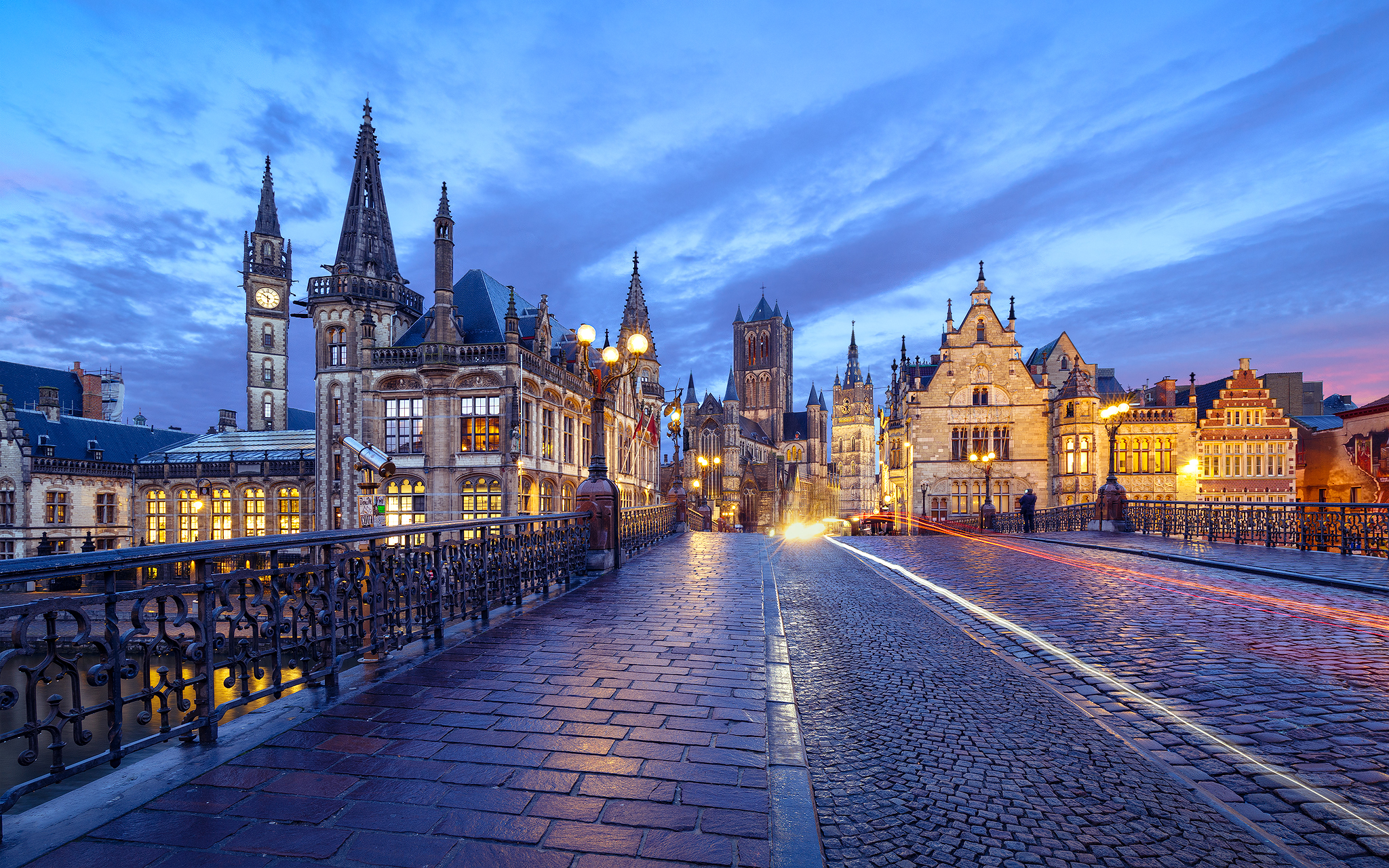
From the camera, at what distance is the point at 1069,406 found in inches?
1252

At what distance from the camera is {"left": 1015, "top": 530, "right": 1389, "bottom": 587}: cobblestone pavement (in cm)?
1031

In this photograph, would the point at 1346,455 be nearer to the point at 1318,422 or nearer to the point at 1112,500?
the point at 1318,422

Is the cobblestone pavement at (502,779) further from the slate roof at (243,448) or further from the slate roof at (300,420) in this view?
the slate roof at (300,420)

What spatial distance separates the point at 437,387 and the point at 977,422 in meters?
28.1

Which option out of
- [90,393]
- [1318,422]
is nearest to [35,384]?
[90,393]

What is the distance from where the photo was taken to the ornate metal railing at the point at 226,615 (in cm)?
272

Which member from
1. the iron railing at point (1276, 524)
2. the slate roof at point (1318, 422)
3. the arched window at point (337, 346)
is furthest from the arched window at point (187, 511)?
the slate roof at point (1318, 422)

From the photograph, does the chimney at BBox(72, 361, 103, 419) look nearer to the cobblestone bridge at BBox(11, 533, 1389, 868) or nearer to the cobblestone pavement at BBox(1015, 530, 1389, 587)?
the cobblestone bridge at BBox(11, 533, 1389, 868)

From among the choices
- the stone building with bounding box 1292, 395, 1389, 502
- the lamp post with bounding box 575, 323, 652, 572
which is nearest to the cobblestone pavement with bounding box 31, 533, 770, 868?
the lamp post with bounding box 575, 323, 652, 572

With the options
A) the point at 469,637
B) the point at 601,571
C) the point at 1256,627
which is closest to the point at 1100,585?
the point at 1256,627

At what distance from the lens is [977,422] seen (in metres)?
34.3

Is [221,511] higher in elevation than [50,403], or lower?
lower

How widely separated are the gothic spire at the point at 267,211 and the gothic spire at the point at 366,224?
2278cm

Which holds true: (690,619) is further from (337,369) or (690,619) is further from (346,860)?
(337,369)
